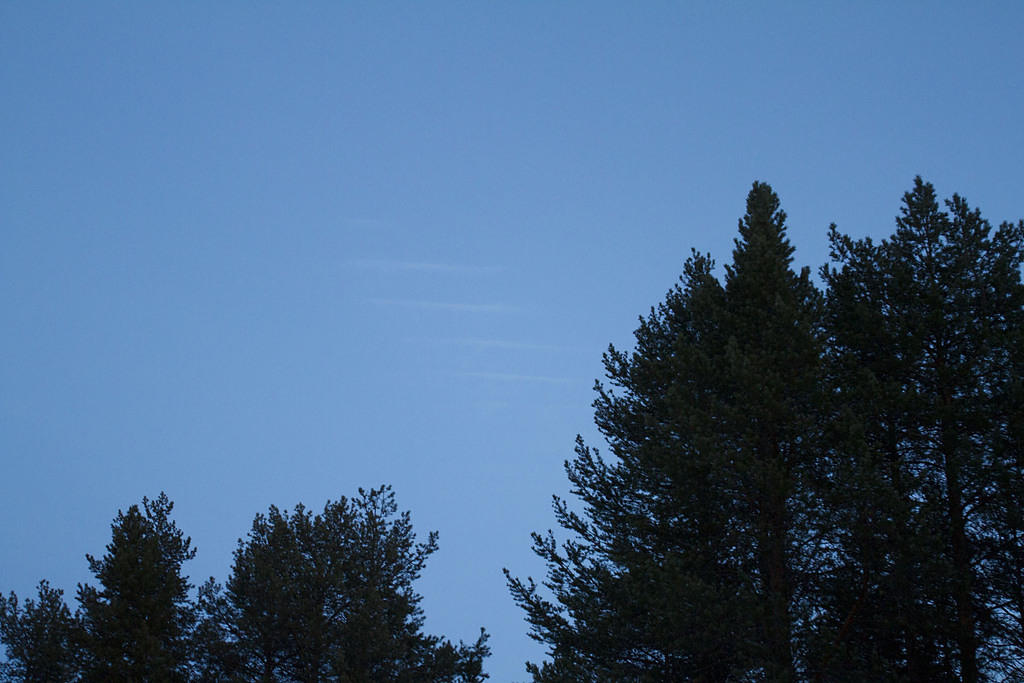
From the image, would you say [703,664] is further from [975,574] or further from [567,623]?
Answer: [975,574]

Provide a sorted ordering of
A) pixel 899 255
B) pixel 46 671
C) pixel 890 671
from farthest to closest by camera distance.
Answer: pixel 46 671 → pixel 899 255 → pixel 890 671

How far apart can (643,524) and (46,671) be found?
2058 centimetres

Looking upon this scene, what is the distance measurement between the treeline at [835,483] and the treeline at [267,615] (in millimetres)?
7623

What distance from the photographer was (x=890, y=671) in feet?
51.9

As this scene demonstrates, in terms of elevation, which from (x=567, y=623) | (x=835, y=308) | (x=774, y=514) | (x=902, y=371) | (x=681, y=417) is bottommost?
(x=567, y=623)

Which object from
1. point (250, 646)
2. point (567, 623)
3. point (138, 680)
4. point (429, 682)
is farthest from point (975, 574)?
point (138, 680)

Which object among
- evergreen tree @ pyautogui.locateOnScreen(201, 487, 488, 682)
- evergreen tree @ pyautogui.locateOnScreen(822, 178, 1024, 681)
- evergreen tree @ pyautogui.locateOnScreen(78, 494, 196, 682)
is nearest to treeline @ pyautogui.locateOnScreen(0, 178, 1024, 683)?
evergreen tree @ pyautogui.locateOnScreen(822, 178, 1024, 681)

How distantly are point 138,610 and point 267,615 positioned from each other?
13.3ft

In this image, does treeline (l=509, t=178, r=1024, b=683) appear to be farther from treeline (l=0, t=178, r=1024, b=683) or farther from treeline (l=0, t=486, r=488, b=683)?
treeline (l=0, t=486, r=488, b=683)

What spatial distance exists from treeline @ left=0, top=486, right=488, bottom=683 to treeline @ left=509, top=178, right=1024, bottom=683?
7.62 m

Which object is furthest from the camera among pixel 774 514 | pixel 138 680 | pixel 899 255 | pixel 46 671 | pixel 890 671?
pixel 46 671

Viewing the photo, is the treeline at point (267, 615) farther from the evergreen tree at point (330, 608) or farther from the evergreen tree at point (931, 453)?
the evergreen tree at point (931, 453)

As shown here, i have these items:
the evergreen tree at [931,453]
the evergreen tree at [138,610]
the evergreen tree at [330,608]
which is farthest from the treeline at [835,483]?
the evergreen tree at [138,610]

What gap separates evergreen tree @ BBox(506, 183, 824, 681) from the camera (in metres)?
16.0
